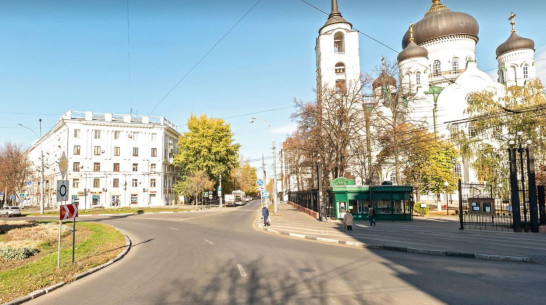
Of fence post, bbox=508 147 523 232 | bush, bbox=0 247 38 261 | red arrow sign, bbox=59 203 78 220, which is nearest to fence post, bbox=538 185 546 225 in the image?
fence post, bbox=508 147 523 232

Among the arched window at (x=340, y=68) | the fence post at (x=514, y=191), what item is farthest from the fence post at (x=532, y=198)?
the arched window at (x=340, y=68)

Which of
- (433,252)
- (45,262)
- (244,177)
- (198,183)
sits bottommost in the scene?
(433,252)

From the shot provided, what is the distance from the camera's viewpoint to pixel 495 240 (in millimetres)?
14859

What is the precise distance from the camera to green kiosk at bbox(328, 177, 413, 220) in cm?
2534

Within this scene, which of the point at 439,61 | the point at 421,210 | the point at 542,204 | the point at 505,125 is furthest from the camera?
the point at 439,61

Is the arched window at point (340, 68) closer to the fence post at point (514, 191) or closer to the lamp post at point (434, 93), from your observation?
the lamp post at point (434, 93)

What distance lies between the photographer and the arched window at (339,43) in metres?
46.8

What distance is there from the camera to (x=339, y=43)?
164ft

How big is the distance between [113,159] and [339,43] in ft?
140

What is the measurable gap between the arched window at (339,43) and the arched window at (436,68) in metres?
21.1

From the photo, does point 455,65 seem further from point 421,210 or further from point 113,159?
point 113,159

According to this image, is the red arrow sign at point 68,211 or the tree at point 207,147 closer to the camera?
the red arrow sign at point 68,211

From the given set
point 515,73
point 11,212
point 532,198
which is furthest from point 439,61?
point 11,212

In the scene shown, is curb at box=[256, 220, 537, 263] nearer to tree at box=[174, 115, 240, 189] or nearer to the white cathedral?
the white cathedral
